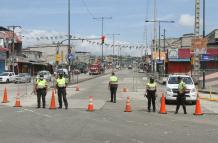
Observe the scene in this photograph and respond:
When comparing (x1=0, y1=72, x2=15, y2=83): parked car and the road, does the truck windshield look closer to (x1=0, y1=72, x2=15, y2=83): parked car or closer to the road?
the road

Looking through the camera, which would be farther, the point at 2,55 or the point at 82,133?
the point at 2,55

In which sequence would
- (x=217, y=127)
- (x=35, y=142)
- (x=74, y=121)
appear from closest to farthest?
(x=35, y=142), (x=217, y=127), (x=74, y=121)

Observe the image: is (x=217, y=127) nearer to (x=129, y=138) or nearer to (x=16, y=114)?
(x=129, y=138)

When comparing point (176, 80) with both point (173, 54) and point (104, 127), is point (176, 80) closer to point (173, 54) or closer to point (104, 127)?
point (104, 127)

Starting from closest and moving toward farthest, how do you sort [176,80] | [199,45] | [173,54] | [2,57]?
[176,80] → [199,45] → [2,57] → [173,54]

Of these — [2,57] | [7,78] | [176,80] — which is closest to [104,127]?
[176,80]

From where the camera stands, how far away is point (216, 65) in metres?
89.2

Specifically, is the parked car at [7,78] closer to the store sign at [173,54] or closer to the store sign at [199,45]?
the store sign at [173,54]

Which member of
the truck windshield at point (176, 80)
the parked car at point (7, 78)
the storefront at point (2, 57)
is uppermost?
the storefront at point (2, 57)

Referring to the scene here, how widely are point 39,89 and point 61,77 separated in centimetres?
135

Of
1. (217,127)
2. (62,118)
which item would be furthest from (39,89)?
(217,127)

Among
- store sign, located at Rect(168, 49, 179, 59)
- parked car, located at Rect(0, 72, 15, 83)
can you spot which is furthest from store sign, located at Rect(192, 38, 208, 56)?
store sign, located at Rect(168, 49, 179, 59)

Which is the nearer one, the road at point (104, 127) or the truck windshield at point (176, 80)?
the road at point (104, 127)

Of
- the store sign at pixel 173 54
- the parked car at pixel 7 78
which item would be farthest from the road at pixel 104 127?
the store sign at pixel 173 54
